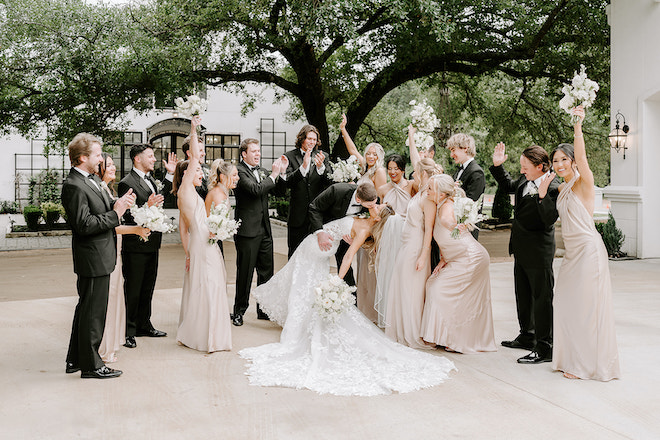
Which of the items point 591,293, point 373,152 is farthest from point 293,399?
point 373,152

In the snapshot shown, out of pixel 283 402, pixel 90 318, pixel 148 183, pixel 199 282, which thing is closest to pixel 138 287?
pixel 199 282

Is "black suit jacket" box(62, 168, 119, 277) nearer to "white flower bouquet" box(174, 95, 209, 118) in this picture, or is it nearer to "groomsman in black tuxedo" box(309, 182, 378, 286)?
"white flower bouquet" box(174, 95, 209, 118)

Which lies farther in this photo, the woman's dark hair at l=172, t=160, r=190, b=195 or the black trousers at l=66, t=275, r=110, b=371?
the woman's dark hair at l=172, t=160, r=190, b=195

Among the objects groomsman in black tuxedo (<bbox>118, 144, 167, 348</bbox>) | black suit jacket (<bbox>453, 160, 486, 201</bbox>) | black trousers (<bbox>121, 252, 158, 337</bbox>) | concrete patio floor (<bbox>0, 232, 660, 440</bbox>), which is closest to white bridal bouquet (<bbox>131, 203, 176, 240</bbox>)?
Answer: groomsman in black tuxedo (<bbox>118, 144, 167, 348</bbox>)

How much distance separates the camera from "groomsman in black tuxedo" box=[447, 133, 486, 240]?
628cm

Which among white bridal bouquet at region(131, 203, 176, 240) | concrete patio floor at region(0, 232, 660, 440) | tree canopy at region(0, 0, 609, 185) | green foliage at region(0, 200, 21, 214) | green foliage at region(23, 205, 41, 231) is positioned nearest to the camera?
concrete patio floor at region(0, 232, 660, 440)

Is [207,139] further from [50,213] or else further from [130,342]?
[130,342]

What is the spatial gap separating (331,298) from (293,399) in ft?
3.58

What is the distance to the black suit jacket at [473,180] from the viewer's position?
636 cm

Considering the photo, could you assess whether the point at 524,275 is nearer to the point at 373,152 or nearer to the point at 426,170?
the point at 426,170

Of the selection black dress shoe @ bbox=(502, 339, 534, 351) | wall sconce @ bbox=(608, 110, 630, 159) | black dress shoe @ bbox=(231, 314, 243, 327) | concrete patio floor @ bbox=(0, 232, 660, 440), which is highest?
wall sconce @ bbox=(608, 110, 630, 159)

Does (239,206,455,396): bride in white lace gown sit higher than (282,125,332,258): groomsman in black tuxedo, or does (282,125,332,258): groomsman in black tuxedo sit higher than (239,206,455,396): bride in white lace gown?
(282,125,332,258): groomsman in black tuxedo

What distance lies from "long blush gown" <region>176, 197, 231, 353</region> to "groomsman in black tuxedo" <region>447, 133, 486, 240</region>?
8.81ft

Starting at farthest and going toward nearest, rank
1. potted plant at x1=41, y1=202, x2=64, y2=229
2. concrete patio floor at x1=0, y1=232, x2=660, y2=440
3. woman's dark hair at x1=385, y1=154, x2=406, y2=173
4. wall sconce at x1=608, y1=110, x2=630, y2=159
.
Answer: potted plant at x1=41, y1=202, x2=64, y2=229 → wall sconce at x1=608, y1=110, x2=630, y2=159 → woman's dark hair at x1=385, y1=154, x2=406, y2=173 → concrete patio floor at x1=0, y1=232, x2=660, y2=440
